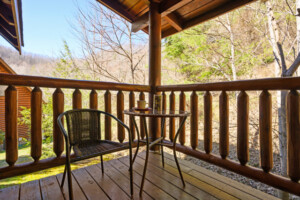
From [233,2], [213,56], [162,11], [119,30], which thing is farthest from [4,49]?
[213,56]

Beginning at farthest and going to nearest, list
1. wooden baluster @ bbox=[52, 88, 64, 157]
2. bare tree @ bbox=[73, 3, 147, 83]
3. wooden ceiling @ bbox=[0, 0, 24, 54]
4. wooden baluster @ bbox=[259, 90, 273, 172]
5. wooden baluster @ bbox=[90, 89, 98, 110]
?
bare tree @ bbox=[73, 3, 147, 83] → wooden ceiling @ bbox=[0, 0, 24, 54] → wooden baluster @ bbox=[90, 89, 98, 110] → wooden baluster @ bbox=[52, 88, 64, 157] → wooden baluster @ bbox=[259, 90, 273, 172]

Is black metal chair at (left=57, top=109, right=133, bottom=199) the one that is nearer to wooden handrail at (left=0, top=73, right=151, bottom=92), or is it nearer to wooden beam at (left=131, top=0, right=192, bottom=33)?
wooden handrail at (left=0, top=73, right=151, bottom=92)

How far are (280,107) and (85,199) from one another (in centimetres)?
456

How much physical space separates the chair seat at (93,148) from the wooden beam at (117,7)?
94.8 inches

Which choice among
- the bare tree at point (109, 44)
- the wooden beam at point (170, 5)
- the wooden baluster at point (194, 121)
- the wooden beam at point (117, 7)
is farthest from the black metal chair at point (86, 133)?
the bare tree at point (109, 44)

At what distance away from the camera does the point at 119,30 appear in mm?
6516

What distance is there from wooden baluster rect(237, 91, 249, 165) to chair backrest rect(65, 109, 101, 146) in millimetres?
1464

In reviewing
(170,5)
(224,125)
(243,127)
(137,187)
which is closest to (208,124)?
(224,125)

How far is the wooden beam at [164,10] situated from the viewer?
7.66 ft

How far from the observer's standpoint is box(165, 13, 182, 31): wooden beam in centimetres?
278

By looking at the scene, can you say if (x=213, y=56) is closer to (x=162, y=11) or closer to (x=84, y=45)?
(x=162, y=11)

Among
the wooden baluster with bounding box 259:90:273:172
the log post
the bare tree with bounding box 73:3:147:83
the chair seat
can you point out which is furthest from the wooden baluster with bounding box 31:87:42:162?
the bare tree with bounding box 73:3:147:83

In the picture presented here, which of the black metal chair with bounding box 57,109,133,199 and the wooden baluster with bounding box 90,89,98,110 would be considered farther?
the wooden baluster with bounding box 90,89,98,110

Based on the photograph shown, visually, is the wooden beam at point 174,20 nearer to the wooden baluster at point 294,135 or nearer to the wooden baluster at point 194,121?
the wooden baluster at point 194,121
